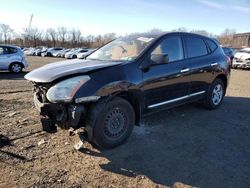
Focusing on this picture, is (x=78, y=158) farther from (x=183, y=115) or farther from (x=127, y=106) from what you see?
(x=183, y=115)

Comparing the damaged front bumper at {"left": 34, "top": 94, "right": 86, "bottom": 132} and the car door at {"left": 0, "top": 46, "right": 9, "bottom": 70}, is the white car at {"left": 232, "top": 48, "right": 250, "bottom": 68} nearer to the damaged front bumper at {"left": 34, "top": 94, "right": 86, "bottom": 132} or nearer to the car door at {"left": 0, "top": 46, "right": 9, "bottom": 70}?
the car door at {"left": 0, "top": 46, "right": 9, "bottom": 70}

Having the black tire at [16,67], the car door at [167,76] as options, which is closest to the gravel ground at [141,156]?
the car door at [167,76]

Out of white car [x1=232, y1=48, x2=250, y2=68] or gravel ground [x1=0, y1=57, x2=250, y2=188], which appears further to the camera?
white car [x1=232, y1=48, x2=250, y2=68]

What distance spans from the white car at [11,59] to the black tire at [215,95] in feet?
37.3

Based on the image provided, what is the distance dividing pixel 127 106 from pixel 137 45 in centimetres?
126

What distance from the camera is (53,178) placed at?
345 centimetres

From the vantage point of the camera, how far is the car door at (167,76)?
473cm

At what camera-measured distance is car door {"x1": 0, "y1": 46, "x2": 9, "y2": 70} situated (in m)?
14.3

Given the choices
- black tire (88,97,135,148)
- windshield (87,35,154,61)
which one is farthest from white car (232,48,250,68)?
black tire (88,97,135,148)

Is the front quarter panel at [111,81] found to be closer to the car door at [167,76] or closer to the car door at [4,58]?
the car door at [167,76]

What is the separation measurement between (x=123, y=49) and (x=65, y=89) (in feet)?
5.51

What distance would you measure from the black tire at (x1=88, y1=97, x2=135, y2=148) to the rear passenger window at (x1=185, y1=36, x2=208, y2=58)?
2123 mm

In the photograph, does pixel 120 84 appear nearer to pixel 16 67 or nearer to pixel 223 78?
pixel 223 78

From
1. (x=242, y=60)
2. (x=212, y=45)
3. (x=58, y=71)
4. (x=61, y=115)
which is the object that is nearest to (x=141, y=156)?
(x=61, y=115)
